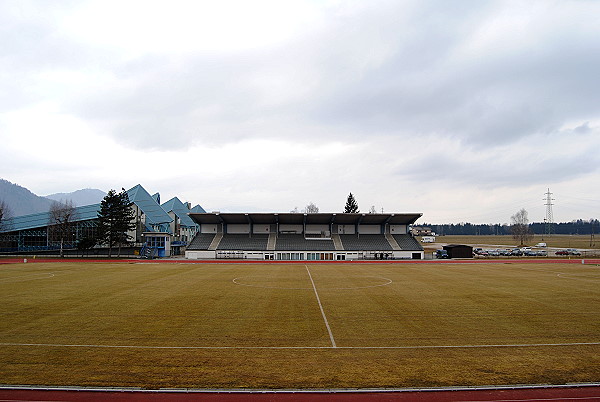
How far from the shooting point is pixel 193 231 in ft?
406

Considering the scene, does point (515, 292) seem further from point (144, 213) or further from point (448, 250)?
point (144, 213)

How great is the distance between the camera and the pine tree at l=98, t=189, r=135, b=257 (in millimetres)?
A: 70750

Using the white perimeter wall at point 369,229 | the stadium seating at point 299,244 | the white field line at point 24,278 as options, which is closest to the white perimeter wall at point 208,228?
the stadium seating at point 299,244

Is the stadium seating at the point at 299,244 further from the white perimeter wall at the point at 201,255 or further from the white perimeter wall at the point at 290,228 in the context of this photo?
the white perimeter wall at the point at 201,255

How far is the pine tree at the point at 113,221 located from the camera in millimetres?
70750

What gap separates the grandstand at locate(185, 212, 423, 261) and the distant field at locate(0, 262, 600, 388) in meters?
39.1

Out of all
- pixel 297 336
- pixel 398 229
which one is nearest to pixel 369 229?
pixel 398 229

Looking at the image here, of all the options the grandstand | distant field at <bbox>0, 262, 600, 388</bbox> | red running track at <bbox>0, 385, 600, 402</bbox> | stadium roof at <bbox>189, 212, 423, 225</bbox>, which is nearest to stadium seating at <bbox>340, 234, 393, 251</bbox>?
the grandstand

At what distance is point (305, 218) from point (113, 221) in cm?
3601

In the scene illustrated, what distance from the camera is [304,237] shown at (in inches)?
2948

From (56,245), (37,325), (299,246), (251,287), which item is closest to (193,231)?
(56,245)

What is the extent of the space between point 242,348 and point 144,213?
75.2 m

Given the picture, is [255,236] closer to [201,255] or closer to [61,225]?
[201,255]

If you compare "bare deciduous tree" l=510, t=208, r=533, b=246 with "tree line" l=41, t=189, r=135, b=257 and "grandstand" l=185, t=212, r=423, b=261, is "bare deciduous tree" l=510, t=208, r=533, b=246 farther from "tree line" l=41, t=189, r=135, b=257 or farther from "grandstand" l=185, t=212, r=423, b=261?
"tree line" l=41, t=189, r=135, b=257
